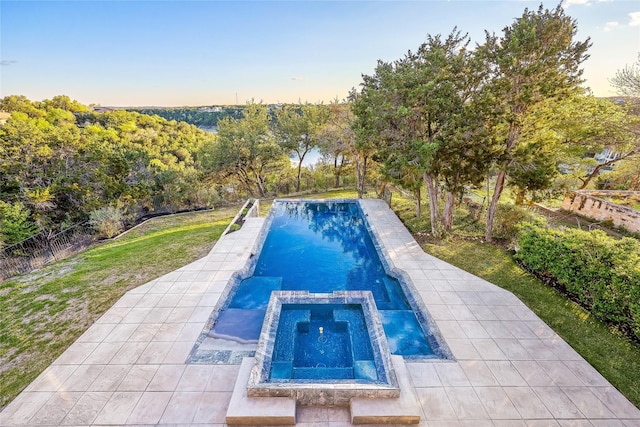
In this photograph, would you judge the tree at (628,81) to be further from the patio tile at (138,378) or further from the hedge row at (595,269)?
the patio tile at (138,378)

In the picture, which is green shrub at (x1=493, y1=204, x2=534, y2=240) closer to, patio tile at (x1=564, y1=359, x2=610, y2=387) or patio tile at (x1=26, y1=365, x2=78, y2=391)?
patio tile at (x1=564, y1=359, x2=610, y2=387)

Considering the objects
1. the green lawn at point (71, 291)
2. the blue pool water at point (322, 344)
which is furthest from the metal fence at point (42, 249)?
the blue pool water at point (322, 344)

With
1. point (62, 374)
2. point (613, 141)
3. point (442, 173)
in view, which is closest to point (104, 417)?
point (62, 374)

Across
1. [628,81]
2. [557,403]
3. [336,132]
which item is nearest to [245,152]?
[336,132]

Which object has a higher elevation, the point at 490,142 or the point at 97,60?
the point at 97,60

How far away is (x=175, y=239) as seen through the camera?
10.7 metres

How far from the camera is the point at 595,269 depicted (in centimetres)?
619

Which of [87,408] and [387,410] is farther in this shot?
[87,408]

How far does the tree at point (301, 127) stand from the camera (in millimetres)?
18984

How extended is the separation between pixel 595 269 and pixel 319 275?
6.74 meters

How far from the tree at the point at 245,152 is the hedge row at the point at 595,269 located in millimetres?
14884

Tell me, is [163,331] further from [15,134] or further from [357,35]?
[357,35]

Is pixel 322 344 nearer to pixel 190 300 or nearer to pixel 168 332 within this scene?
pixel 168 332

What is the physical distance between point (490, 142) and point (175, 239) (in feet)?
38.6
